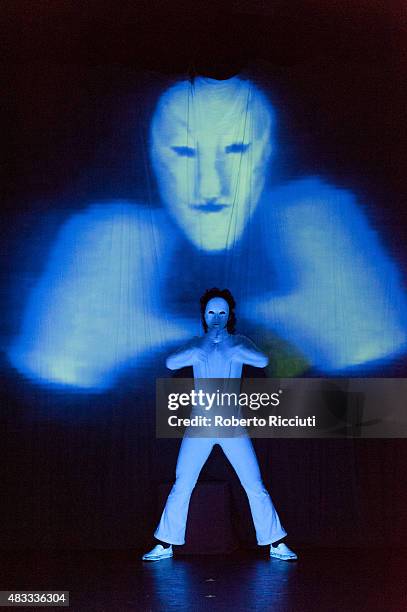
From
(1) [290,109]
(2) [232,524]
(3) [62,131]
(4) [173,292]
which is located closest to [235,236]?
(4) [173,292]

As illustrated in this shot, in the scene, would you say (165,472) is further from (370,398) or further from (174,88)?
(174,88)

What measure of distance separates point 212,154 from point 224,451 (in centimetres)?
195

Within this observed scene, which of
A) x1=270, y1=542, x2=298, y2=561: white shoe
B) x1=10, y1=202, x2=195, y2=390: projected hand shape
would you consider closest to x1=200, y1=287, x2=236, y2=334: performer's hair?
x1=10, y1=202, x2=195, y2=390: projected hand shape

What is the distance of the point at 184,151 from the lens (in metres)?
5.70

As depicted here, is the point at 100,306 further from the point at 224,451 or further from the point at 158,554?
the point at 158,554

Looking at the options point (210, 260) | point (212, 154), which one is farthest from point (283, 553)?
point (212, 154)

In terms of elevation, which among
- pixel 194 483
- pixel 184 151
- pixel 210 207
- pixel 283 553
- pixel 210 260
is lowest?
pixel 283 553

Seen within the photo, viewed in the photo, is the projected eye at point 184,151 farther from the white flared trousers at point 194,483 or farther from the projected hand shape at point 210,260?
the white flared trousers at point 194,483

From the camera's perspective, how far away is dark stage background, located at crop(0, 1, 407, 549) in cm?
560

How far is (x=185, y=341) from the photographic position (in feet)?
18.5

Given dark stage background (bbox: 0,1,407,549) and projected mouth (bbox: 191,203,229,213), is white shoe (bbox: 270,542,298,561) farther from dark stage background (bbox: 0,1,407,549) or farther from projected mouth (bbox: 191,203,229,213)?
projected mouth (bbox: 191,203,229,213)

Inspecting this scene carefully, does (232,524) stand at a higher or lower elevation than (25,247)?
lower

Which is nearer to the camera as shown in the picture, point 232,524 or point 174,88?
point 232,524

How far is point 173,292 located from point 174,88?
1.36 metres
